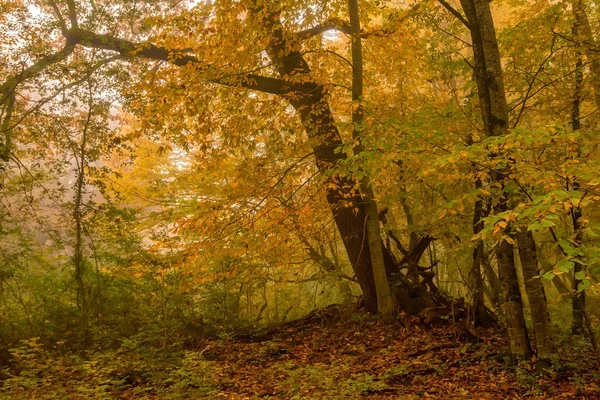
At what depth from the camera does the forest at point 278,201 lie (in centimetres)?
645

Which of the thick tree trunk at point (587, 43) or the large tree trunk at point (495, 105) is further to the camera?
the thick tree trunk at point (587, 43)

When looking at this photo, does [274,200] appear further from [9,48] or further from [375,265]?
[9,48]

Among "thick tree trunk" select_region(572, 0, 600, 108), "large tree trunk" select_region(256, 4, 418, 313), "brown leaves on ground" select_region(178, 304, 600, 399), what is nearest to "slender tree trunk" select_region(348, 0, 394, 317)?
"large tree trunk" select_region(256, 4, 418, 313)

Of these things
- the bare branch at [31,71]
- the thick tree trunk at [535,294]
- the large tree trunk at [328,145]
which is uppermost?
the bare branch at [31,71]

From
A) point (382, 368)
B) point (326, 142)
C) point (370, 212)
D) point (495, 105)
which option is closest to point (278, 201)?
point (326, 142)

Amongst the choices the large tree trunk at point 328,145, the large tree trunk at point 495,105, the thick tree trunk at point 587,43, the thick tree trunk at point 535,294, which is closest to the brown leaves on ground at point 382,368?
the thick tree trunk at point 535,294

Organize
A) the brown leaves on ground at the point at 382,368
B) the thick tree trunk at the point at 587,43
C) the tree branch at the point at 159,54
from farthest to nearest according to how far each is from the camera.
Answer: the tree branch at the point at 159,54
the thick tree trunk at the point at 587,43
the brown leaves on ground at the point at 382,368

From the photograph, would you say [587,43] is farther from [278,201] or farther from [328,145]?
[278,201]

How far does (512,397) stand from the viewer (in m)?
5.75

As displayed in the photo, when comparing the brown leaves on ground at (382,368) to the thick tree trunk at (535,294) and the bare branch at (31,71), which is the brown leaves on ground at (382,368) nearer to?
the thick tree trunk at (535,294)

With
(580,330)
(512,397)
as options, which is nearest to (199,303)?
(512,397)

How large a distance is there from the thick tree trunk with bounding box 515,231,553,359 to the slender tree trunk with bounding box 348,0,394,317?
299cm

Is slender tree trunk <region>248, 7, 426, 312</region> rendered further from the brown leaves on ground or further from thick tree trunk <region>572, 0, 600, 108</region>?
thick tree trunk <region>572, 0, 600, 108</region>

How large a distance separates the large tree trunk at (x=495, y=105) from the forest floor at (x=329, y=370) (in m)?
0.53
